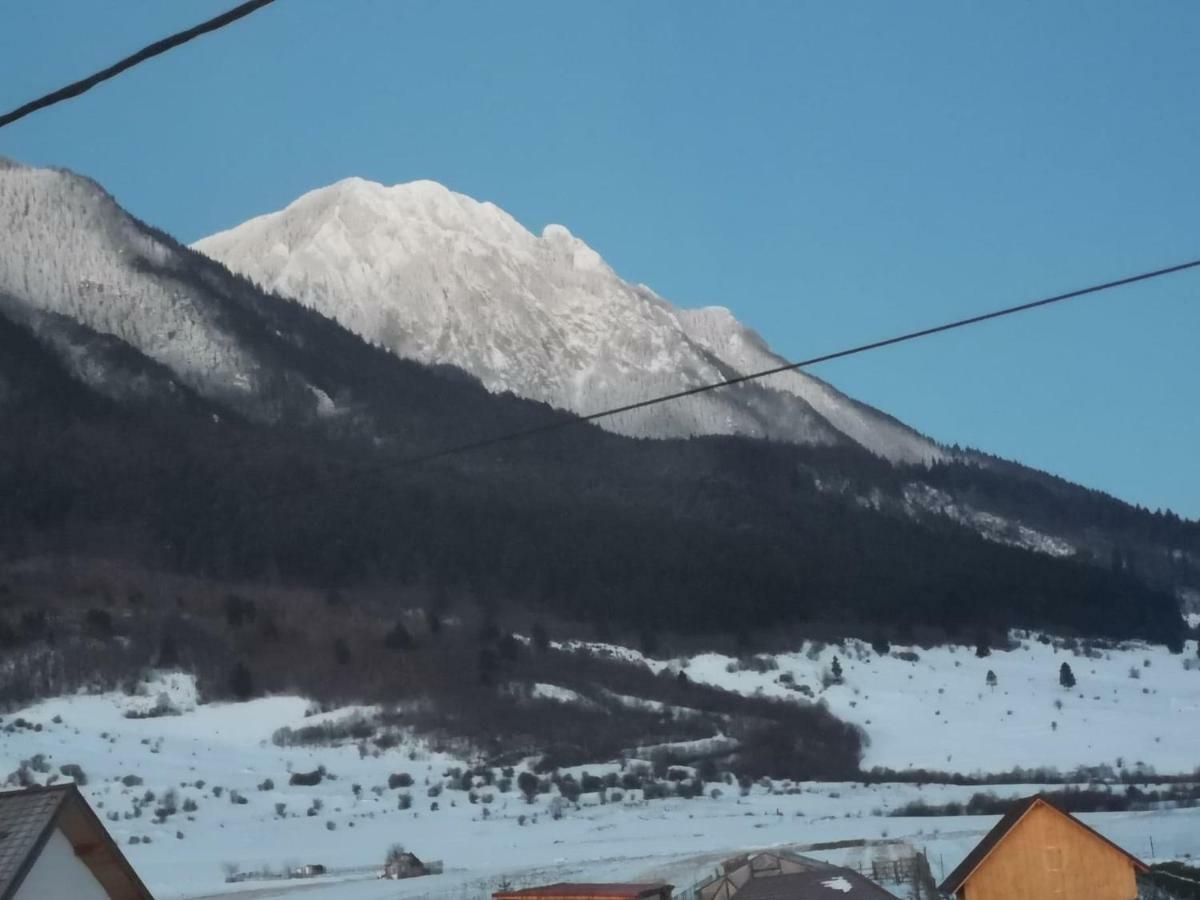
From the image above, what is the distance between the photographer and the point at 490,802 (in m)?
53.1

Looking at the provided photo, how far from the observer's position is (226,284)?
147250mm

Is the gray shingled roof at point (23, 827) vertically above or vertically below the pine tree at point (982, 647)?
below

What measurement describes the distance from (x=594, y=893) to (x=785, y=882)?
4.03 m

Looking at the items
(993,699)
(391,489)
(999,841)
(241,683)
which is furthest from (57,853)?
(391,489)

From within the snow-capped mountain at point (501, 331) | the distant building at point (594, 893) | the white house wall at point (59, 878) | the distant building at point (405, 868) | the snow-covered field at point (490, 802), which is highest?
the snow-capped mountain at point (501, 331)

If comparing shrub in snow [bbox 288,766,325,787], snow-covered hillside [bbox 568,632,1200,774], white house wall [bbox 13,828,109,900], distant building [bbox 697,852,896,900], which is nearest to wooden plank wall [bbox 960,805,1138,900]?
distant building [bbox 697,852,896,900]

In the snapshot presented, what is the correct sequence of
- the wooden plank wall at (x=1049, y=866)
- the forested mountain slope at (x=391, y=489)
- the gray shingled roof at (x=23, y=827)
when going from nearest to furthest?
the gray shingled roof at (x=23, y=827), the wooden plank wall at (x=1049, y=866), the forested mountain slope at (x=391, y=489)

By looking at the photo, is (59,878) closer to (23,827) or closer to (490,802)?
(23,827)

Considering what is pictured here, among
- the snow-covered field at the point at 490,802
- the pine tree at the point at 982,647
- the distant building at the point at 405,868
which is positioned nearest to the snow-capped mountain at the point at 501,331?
the pine tree at the point at 982,647

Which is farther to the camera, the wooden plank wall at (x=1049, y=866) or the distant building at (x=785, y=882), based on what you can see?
the wooden plank wall at (x=1049, y=866)

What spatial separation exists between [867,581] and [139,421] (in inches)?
1970

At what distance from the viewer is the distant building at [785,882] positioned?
27312mm

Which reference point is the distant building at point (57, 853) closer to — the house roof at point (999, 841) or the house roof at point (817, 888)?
the house roof at point (817, 888)

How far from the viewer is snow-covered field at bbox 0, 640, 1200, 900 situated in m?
39.8
